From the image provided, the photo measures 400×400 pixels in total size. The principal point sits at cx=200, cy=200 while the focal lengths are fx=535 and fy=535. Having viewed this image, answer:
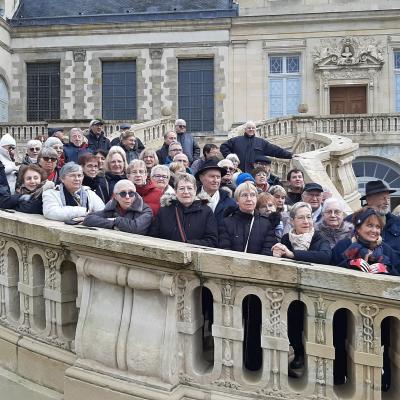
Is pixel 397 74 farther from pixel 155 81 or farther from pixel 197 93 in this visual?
pixel 155 81

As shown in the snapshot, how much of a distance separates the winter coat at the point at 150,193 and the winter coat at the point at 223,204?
53 centimetres

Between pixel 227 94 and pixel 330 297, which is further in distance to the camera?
pixel 227 94

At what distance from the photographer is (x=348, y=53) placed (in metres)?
22.5

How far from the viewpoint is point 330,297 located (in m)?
2.95

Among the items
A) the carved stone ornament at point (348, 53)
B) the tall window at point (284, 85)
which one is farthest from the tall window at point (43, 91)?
the carved stone ornament at point (348, 53)

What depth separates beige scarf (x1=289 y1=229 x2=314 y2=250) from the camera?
3826 millimetres

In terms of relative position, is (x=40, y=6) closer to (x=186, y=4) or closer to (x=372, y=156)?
(x=186, y=4)


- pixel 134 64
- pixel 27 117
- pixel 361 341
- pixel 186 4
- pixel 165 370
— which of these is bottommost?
pixel 165 370

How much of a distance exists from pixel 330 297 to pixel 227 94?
69.1ft

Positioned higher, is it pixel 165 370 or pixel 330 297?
pixel 330 297

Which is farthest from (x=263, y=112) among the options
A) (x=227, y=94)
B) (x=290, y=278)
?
(x=290, y=278)

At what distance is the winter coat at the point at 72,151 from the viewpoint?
286 inches

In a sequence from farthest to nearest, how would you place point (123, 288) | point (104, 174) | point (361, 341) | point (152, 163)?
point (152, 163) < point (104, 174) < point (123, 288) < point (361, 341)

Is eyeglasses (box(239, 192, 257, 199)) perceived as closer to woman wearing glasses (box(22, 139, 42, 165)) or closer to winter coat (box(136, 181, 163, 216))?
winter coat (box(136, 181, 163, 216))
